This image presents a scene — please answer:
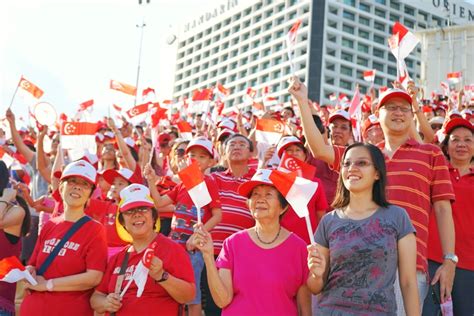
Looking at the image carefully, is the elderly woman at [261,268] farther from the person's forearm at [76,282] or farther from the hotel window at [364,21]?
the hotel window at [364,21]

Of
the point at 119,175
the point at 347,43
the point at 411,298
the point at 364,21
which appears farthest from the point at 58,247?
the point at 364,21

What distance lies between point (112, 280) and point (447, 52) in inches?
1544

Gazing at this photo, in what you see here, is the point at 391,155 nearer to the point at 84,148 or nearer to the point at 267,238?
the point at 267,238

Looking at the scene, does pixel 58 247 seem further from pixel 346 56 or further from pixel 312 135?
pixel 346 56

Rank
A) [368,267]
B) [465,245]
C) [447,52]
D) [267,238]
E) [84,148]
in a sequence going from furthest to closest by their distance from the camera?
[447,52] < [84,148] < [465,245] < [267,238] < [368,267]

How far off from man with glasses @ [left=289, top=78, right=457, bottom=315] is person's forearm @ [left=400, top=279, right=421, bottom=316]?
1.54ft

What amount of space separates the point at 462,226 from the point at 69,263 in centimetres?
284

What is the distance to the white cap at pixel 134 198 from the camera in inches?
181

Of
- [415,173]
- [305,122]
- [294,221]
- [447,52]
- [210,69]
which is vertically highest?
[210,69]

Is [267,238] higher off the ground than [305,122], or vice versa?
[305,122]

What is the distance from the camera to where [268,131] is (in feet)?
25.9

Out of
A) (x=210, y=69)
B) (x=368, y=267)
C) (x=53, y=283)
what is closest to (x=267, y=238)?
(x=368, y=267)

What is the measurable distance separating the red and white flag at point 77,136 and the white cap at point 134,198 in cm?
364

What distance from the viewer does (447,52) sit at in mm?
40531
